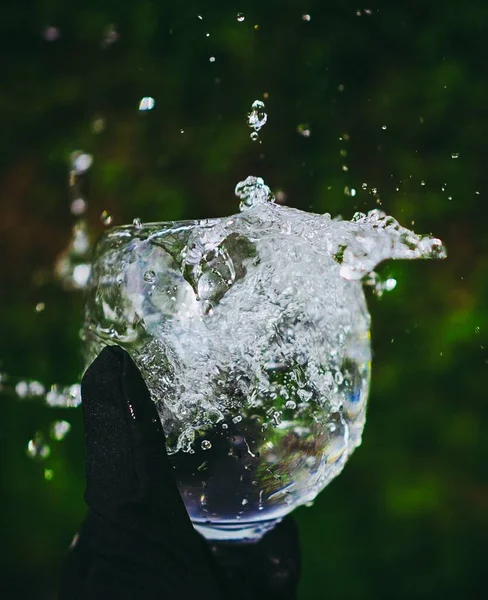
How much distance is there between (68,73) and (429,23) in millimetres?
1270

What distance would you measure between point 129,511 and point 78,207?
75.6 inches

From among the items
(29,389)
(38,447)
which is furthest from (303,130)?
(38,447)

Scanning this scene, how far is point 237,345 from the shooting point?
752mm

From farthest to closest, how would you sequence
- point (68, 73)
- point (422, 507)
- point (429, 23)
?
1. point (68, 73)
2. point (422, 507)
3. point (429, 23)

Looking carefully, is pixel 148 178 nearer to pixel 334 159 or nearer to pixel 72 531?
pixel 334 159

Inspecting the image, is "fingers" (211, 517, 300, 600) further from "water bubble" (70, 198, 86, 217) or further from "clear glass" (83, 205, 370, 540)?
"water bubble" (70, 198, 86, 217)

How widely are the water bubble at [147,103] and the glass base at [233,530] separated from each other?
5.72 feet

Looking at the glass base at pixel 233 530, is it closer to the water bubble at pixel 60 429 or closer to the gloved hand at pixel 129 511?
the gloved hand at pixel 129 511

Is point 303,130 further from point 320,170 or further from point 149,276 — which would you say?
point 149,276

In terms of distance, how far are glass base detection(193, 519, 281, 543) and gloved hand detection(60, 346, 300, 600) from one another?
16mm

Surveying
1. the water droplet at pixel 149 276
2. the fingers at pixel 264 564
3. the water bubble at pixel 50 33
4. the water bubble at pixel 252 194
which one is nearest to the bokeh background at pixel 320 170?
the water bubble at pixel 50 33

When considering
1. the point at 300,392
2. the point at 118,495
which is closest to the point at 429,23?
the point at 300,392

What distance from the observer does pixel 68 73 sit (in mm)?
2525

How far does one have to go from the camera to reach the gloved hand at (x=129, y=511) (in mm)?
761
